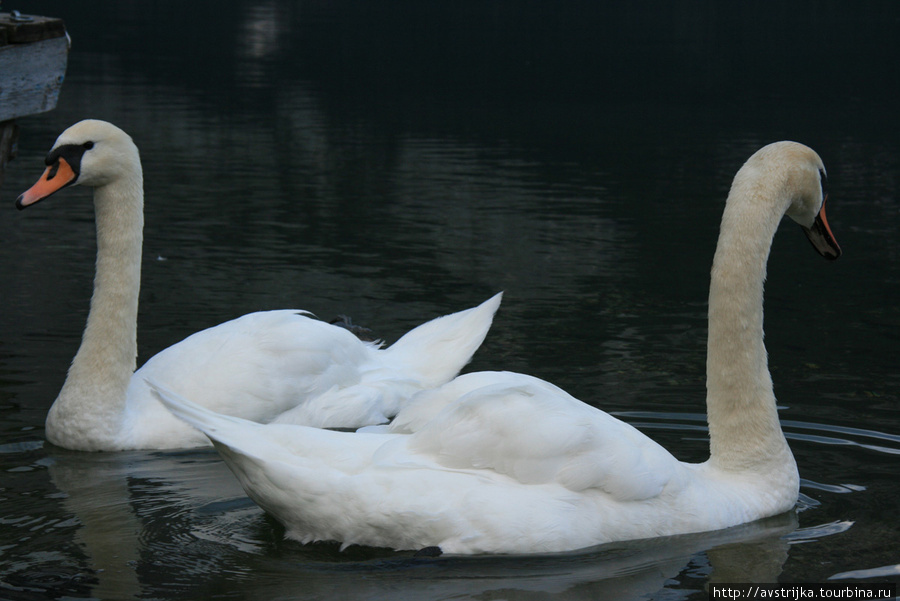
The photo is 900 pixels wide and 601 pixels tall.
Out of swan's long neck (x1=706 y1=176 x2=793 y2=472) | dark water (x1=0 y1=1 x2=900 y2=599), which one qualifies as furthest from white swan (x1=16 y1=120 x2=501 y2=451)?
swan's long neck (x1=706 y1=176 x2=793 y2=472)

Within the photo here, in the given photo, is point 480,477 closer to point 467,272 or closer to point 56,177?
point 56,177

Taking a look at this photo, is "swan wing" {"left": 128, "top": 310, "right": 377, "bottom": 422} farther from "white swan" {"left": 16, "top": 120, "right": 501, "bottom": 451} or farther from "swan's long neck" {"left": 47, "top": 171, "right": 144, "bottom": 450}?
"swan's long neck" {"left": 47, "top": 171, "right": 144, "bottom": 450}

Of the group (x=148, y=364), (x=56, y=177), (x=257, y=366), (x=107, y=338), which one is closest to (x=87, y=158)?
(x=56, y=177)

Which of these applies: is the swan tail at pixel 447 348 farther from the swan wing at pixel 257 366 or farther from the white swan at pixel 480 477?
the white swan at pixel 480 477

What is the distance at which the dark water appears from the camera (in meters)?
5.15

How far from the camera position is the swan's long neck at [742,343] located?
5602mm

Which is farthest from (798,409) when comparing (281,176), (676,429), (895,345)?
(281,176)

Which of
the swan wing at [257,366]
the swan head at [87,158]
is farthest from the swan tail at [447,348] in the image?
the swan head at [87,158]

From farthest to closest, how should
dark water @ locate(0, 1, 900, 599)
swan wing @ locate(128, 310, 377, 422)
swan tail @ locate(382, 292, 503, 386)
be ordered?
swan tail @ locate(382, 292, 503, 386), swan wing @ locate(128, 310, 377, 422), dark water @ locate(0, 1, 900, 599)

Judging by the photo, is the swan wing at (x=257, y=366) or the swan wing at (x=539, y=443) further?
the swan wing at (x=257, y=366)

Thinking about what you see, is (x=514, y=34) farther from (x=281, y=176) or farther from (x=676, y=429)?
(x=676, y=429)

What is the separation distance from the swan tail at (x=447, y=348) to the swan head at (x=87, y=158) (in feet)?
6.40

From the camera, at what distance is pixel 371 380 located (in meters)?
7.58

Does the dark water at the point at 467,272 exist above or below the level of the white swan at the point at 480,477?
below
